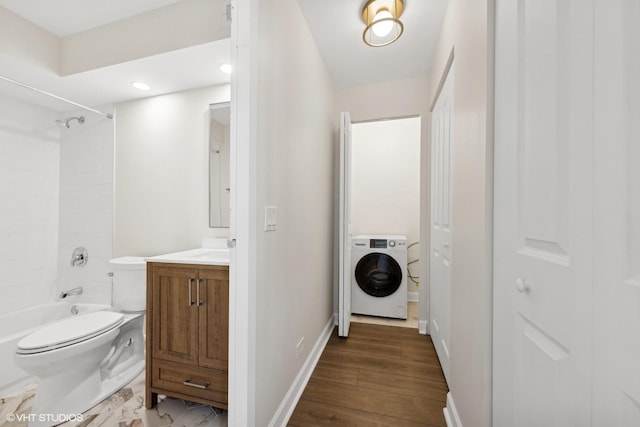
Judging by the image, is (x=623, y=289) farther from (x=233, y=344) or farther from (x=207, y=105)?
(x=207, y=105)

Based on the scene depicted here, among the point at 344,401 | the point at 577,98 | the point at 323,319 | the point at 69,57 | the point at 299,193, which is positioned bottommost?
the point at 344,401

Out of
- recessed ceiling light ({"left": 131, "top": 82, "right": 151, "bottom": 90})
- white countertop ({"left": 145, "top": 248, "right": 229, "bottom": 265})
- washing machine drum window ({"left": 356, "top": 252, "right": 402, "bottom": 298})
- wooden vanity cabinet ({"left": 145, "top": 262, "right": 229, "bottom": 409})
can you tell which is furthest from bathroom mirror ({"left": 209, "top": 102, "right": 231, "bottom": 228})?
washing machine drum window ({"left": 356, "top": 252, "right": 402, "bottom": 298})

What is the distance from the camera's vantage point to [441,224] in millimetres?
1915

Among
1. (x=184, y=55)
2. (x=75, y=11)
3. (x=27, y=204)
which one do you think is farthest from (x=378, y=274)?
(x=27, y=204)

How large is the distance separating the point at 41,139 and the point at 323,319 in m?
3.33

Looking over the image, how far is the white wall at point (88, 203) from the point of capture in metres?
2.39

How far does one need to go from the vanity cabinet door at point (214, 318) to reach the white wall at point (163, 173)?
88 cm

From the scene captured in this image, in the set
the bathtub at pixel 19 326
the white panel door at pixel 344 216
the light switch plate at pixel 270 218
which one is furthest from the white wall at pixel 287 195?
the bathtub at pixel 19 326

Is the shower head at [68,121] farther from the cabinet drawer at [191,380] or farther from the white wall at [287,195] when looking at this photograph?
the cabinet drawer at [191,380]

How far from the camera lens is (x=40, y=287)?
7.70ft

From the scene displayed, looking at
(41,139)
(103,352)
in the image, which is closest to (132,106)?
(41,139)

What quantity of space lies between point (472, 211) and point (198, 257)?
67.8 inches

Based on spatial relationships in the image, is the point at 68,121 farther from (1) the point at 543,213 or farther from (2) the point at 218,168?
(1) the point at 543,213

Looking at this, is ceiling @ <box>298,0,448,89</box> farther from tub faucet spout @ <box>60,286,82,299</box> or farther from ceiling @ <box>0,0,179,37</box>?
tub faucet spout @ <box>60,286,82,299</box>
